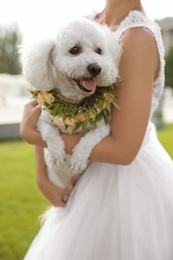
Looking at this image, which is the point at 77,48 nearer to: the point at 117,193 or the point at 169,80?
the point at 117,193

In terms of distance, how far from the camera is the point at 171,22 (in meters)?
30.8

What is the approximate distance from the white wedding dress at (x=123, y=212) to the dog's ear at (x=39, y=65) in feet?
0.92

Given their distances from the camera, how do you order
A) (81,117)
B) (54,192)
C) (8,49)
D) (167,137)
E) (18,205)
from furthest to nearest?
1. (8,49)
2. (167,137)
3. (18,205)
4. (54,192)
5. (81,117)

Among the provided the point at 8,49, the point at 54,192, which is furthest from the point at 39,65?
the point at 8,49

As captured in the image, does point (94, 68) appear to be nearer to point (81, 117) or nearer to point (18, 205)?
point (81, 117)

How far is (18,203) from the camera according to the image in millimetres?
4367

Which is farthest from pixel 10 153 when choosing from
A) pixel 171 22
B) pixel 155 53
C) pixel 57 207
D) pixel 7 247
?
pixel 171 22

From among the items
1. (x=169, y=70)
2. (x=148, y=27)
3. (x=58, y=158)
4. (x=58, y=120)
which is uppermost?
(x=148, y=27)

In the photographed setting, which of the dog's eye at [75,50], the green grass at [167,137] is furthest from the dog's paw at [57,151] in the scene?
the green grass at [167,137]

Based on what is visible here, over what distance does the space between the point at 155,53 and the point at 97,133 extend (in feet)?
1.18

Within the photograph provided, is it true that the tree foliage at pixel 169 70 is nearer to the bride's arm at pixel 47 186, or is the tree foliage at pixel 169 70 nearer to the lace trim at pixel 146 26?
the bride's arm at pixel 47 186

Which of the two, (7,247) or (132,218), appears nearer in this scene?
(132,218)

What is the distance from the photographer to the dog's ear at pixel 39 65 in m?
1.56

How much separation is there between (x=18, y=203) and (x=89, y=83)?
308cm
